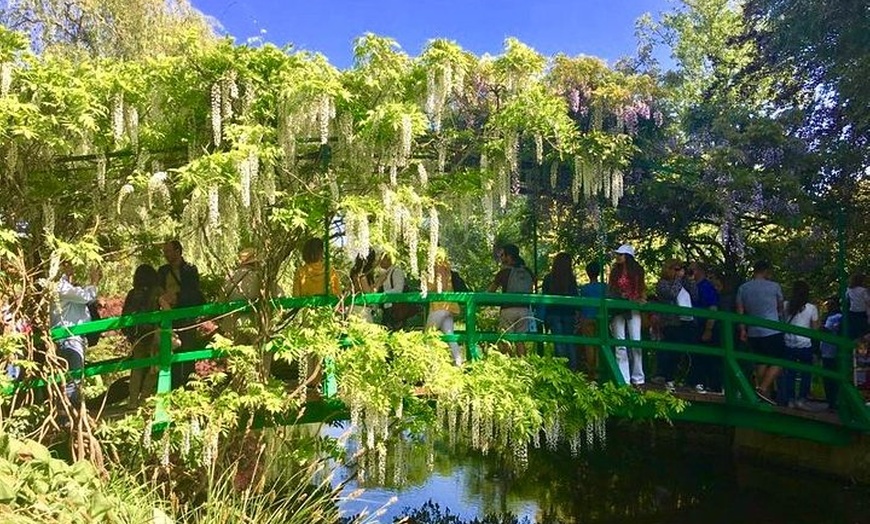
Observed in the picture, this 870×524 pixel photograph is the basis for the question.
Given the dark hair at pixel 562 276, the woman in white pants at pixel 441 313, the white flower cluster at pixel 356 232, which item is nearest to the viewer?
the white flower cluster at pixel 356 232

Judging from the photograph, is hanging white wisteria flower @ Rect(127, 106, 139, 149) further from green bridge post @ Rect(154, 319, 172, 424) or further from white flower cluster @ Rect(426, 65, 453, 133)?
white flower cluster @ Rect(426, 65, 453, 133)

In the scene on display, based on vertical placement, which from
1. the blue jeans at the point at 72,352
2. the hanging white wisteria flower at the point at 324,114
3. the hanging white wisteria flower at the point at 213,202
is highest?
the hanging white wisteria flower at the point at 324,114

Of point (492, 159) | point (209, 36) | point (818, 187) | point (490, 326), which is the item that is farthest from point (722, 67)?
point (492, 159)

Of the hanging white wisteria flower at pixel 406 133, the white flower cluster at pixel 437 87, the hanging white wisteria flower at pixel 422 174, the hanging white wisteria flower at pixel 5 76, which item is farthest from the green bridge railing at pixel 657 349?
the hanging white wisteria flower at pixel 5 76

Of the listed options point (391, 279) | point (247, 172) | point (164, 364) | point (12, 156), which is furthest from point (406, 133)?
point (12, 156)

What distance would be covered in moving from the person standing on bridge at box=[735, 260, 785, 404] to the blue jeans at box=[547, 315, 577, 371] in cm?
151

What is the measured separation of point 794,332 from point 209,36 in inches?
326

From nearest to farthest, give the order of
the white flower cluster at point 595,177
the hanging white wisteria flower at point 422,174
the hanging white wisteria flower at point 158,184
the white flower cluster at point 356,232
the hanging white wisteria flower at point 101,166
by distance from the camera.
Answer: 1. the white flower cluster at point 356,232
2. the hanging white wisteria flower at point 158,184
3. the hanging white wisteria flower at point 101,166
4. the hanging white wisteria flower at point 422,174
5. the white flower cluster at point 595,177

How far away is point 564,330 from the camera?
7.12 metres

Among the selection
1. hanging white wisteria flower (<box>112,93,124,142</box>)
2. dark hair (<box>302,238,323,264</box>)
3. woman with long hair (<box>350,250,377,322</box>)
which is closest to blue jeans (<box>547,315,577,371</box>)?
woman with long hair (<box>350,250,377,322</box>)

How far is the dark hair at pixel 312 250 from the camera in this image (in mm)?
6281

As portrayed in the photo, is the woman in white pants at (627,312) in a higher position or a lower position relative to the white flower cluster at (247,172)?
lower

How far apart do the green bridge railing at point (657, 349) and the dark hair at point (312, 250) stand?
48 cm

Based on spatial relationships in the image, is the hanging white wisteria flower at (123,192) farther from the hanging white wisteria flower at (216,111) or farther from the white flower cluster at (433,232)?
the white flower cluster at (433,232)
